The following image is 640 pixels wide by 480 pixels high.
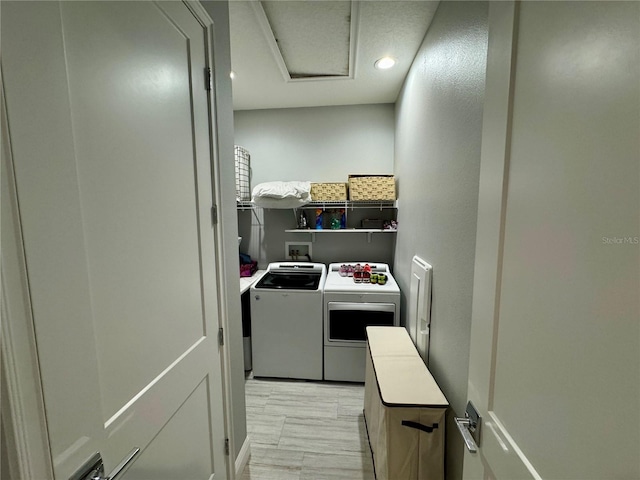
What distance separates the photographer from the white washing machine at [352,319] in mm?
2270

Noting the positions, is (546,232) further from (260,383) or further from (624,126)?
(260,383)

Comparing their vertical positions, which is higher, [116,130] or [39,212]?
[116,130]

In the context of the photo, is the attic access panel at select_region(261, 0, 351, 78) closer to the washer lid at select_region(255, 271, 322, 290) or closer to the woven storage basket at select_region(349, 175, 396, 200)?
the woven storage basket at select_region(349, 175, 396, 200)

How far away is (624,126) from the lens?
0.36 meters

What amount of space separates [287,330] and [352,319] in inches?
23.4

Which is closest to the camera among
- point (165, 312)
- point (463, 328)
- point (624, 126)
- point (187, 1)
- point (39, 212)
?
point (624, 126)

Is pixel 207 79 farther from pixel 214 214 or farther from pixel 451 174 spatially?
pixel 451 174

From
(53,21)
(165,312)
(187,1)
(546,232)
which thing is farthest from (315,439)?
(187,1)

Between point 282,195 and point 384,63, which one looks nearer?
point 384,63

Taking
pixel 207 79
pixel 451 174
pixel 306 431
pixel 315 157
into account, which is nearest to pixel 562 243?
pixel 451 174

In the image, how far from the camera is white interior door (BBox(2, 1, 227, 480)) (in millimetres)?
491

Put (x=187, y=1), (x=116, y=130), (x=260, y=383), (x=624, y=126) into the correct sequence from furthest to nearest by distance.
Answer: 1. (x=260, y=383)
2. (x=187, y=1)
3. (x=116, y=130)
4. (x=624, y=126)

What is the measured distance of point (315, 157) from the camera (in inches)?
120

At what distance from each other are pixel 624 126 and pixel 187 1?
4.36ft
